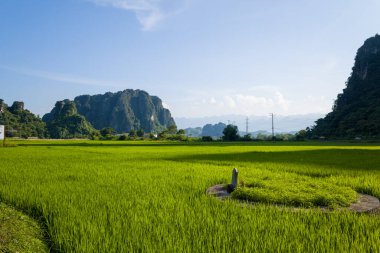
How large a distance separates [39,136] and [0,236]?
112 m

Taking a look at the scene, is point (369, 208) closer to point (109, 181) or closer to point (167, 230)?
point (167, 230)

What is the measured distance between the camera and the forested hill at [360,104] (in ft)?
230

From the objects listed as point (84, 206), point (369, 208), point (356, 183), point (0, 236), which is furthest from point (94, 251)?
point (356, 183)

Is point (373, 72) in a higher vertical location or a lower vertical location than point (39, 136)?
higher

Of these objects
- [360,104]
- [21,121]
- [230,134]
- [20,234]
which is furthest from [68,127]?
[20,234]

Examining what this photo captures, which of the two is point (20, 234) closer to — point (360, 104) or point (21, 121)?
point (360, 104)

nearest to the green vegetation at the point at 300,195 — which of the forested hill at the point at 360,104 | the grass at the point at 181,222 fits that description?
the grass at the point at 181,222

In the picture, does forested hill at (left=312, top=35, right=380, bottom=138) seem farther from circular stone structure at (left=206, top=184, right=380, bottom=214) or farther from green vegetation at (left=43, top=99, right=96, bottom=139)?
green vegetation at (left=43, top=99, right=96, bottom=139)

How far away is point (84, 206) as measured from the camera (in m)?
5.75

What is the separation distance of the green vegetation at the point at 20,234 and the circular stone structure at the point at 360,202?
360cm

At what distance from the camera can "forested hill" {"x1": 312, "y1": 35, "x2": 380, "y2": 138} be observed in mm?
70188

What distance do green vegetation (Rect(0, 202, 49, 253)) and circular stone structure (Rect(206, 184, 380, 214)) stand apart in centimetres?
360

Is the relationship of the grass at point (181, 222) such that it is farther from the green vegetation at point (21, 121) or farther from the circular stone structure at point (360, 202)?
the green vegetation at point (21, 121)

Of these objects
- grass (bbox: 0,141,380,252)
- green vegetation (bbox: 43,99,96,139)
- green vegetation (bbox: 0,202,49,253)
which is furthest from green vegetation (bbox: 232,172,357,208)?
green vegetation (bbox: 43,99,96,139)
